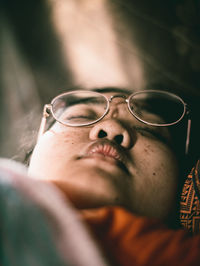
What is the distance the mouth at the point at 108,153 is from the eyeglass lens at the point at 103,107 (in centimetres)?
13

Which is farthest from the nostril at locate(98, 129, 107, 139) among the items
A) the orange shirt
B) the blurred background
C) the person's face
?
the blurred background

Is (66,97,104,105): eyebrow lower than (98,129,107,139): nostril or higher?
higher

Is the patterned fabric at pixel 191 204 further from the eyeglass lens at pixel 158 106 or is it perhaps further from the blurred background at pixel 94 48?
the blurred background at pixel 94 48

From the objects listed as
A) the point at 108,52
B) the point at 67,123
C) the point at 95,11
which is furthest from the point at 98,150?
the point at 95,11

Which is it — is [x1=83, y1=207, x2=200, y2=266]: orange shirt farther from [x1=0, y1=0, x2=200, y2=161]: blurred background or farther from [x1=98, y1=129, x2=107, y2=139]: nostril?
[x1=0, y1=0, x2=200, y2=161]: blurred background

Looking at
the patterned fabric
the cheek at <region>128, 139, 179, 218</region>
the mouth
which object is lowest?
the patterned fabric

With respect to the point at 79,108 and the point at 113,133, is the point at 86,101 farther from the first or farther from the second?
the point at 113,133

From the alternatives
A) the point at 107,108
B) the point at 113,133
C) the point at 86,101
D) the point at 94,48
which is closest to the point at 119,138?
the point at 113,133

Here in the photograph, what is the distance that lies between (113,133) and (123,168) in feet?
0.37

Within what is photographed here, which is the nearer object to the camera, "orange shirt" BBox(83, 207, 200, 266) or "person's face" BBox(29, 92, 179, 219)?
"orange shirt" BBox(83, 207, 200, 266)

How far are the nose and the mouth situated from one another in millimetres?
38

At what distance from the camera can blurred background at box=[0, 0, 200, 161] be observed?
967 mm

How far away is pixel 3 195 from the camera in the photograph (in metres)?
0.35

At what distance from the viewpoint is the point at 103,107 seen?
2.46 ft
